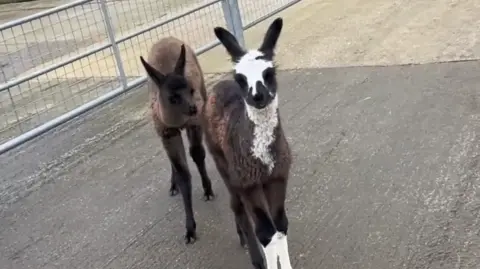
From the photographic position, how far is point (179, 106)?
4191 mm

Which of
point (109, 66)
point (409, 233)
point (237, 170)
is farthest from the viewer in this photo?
point (109, 66)

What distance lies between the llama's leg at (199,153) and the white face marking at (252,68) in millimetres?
1259

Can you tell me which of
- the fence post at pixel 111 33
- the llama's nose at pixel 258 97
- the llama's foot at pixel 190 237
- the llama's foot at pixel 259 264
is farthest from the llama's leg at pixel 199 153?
the fence post at pixel 111 33

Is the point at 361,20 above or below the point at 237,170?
below

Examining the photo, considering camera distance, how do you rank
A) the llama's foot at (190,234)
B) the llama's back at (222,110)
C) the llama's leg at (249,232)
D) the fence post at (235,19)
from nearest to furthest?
the llama's back at (222,110)
the llama's leg at (249,232)
the llama's foot at (190,234)
the fence post at (235,19)

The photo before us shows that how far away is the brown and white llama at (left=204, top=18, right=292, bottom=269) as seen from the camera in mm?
3311

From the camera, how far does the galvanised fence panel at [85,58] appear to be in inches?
282

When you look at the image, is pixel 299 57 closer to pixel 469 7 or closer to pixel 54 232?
pixel 469 7

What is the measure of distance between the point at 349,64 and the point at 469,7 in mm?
2626

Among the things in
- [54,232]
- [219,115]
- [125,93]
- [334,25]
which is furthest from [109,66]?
[219,115]

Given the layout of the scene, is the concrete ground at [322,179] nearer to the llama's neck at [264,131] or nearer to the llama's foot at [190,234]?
the llama's foot at [190,234]

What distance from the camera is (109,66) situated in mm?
9031

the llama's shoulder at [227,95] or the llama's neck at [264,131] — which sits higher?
the llama's shoulder at [227,95]

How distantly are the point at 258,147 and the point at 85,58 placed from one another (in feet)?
21.9
